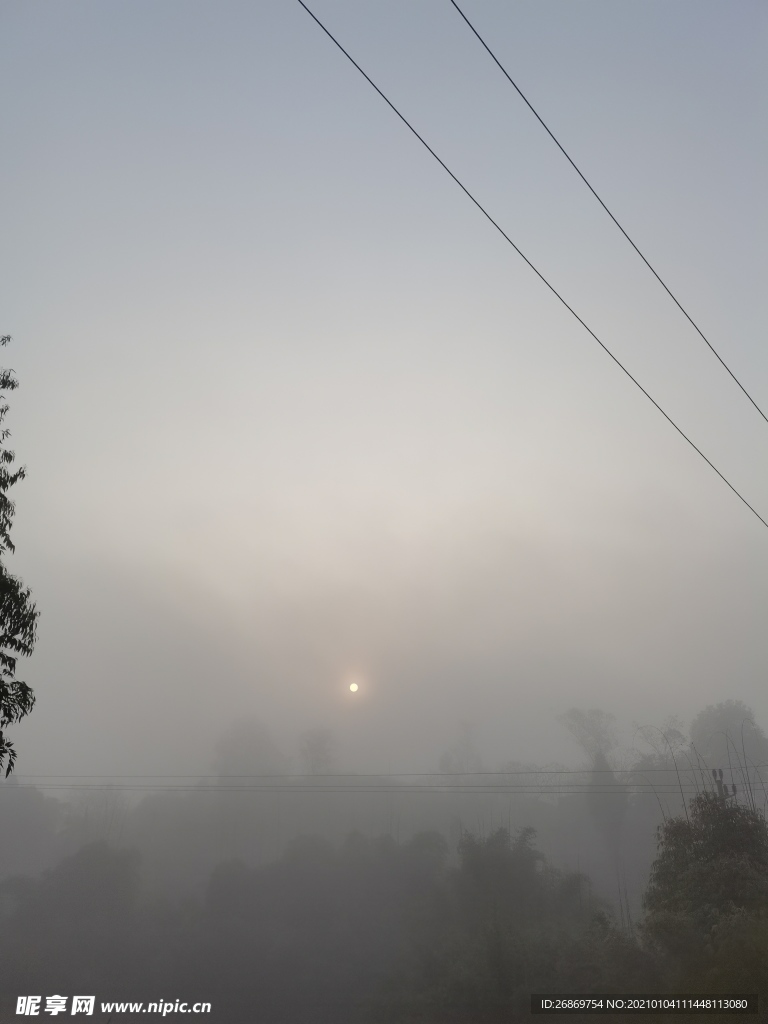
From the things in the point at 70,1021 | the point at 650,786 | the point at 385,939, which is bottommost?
the point at 70,1021

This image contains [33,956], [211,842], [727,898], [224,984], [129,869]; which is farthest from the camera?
[211,842]

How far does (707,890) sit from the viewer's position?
40344mm

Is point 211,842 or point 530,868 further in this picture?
point 211,842

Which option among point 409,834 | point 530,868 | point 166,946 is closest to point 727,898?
point 530,868

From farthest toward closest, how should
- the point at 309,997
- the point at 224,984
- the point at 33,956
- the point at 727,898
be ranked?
the point at 33,956 → the point at 224,984 → the point at 309,997 → the point at 727,898

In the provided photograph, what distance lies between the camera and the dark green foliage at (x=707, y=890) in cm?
3769

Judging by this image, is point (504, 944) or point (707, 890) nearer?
point (707, 890)

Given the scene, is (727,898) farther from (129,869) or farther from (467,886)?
(129,869)

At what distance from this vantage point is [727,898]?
1551 inches

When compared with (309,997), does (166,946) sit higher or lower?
higher

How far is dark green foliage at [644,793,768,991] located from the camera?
124 feet

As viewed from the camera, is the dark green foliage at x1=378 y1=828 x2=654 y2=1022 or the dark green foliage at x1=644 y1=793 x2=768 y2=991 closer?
the dark green foliage at x1=644 y1=793 x2=768 y2=991

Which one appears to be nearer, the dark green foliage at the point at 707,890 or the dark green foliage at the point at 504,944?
the dark green foliage at the point at 707,890

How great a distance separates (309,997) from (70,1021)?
2611 centimetres
